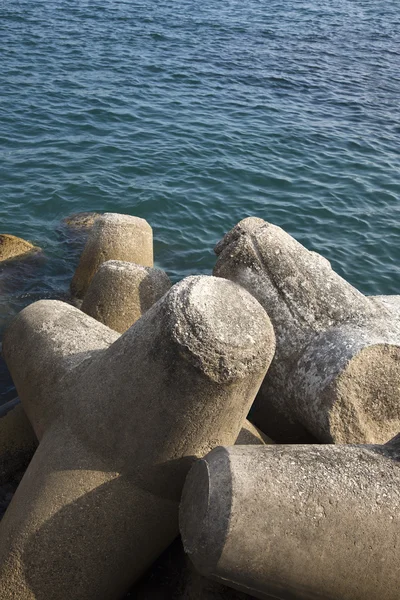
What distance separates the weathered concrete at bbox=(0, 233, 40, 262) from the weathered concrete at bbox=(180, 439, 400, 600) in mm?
6172

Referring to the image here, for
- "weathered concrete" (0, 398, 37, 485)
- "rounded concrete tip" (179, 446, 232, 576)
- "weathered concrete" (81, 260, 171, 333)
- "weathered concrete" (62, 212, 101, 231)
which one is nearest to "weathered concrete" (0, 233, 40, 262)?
"weathered concrete" (62, 212, 101, 231)

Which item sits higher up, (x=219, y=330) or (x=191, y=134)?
(x=219, y=330)

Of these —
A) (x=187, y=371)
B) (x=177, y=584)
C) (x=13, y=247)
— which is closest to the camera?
(x=187, y=371)

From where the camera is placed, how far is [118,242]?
738 centimetres

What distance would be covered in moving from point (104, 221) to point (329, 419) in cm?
384

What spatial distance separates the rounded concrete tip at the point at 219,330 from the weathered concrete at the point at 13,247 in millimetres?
5553

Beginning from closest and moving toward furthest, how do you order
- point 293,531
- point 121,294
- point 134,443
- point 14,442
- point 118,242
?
point 293,531 < point 134,443 < point 14,442 < point 121,294 < point 118,242

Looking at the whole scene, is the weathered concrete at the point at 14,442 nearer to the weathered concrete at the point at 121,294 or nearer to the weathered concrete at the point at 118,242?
the weathered concrete at the point at 121,294

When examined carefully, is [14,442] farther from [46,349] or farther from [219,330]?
[219,330]

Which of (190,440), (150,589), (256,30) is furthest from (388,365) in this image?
(256,30)

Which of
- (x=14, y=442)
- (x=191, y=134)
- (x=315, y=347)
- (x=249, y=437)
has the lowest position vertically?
(x=191, y=134)

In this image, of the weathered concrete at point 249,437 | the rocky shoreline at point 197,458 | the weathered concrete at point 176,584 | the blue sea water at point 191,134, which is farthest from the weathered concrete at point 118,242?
the weathered concrete at point 176,584

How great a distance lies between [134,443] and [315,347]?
5.99 ft

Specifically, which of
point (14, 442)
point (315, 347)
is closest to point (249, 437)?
point (315, 347)
